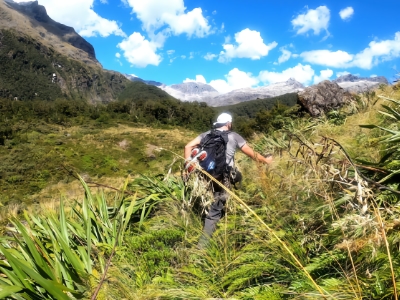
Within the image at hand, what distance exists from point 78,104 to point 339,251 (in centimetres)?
7268

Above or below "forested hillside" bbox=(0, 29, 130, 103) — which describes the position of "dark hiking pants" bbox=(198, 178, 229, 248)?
below

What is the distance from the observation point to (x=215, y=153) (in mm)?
3596

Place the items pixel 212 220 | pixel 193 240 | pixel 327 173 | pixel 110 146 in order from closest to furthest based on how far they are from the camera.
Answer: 1. pixel 327 173
2. pixel 193 240
3. pixel 212 220
4. pixel 110 146

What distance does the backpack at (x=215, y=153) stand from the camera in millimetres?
3506

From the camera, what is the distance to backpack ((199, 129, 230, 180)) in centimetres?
351

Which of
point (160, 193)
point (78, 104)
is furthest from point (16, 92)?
point (160, 193)

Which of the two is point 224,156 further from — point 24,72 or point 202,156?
point 24,72

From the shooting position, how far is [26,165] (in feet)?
116

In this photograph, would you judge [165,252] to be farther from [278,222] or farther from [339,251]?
[339,251]

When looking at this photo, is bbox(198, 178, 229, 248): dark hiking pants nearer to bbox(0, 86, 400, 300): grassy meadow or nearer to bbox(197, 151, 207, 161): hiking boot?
bbox(0, 86, 400, 300): grassy meadow

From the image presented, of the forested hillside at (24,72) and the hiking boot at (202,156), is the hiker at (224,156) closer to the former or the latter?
the hiking boot at (202,156)

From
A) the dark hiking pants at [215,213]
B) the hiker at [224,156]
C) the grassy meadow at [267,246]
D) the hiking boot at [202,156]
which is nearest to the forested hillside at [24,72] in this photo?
the hiker at [224,156]

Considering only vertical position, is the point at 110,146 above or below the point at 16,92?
below

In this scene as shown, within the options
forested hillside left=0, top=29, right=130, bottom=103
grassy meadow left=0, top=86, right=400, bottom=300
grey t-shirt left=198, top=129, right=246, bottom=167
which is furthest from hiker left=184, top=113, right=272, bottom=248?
forested hillside left=0, top=29, right=130, bottom=103
